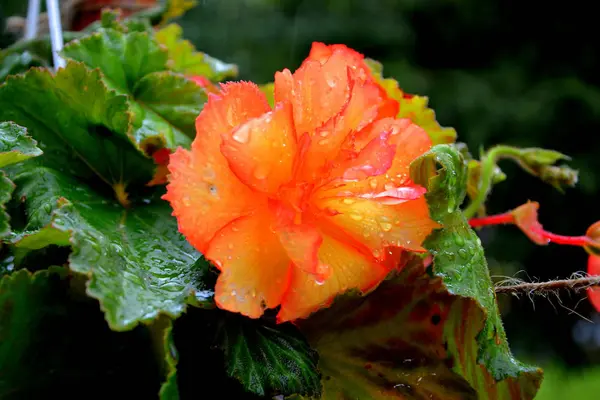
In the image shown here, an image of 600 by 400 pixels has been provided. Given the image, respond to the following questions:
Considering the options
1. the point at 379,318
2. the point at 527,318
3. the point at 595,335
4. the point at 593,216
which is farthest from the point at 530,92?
the point at 379,318

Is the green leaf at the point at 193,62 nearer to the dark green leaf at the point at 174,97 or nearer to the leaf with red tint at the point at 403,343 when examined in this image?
the dark green leaf at the point at 174,97

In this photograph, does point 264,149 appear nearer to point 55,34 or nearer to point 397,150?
point 397,150

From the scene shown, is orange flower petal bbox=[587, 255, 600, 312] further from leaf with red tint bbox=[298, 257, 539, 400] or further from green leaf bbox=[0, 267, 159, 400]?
green leaf bbox=[0, 267, 159, 400]

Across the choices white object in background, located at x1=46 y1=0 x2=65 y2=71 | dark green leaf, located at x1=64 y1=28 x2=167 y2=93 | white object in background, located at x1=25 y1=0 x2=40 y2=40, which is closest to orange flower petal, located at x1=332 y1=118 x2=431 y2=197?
dark green leaf, located at x1=64 y1=28 x2=167 y2=93

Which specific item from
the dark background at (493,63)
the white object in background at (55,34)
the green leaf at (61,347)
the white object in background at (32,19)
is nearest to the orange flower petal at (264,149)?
the green leaf at (61,347)

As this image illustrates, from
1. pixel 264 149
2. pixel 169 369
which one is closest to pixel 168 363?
pixel 169 369

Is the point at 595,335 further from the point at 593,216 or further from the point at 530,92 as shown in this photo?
the point at 530,92
